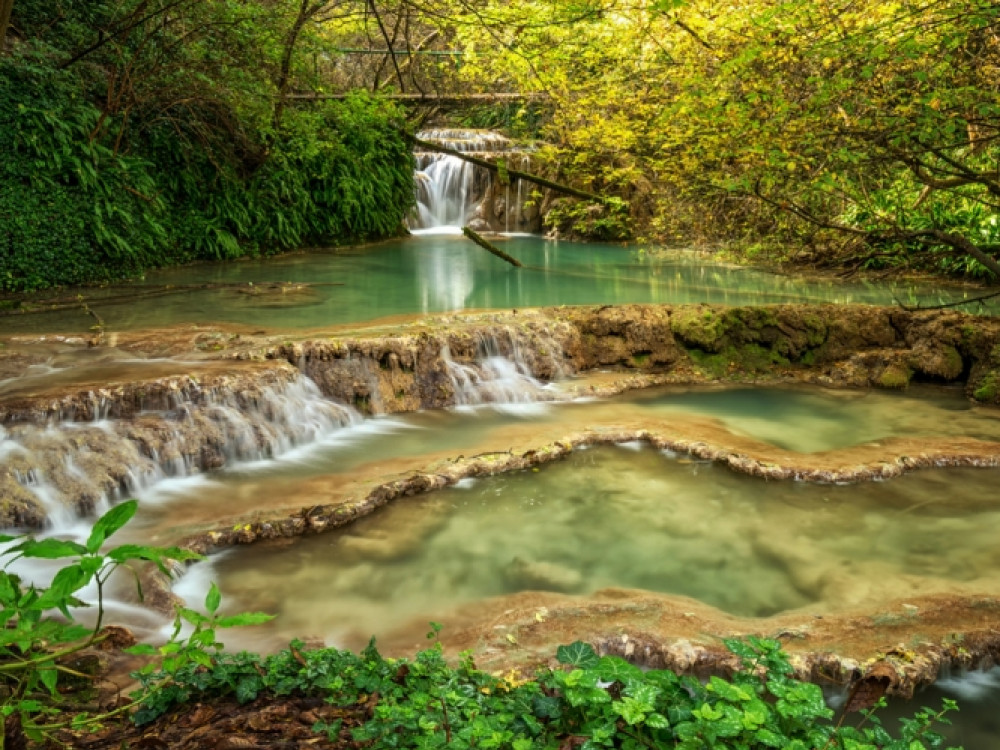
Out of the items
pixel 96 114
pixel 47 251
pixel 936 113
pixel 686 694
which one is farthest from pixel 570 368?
pixel 96 114

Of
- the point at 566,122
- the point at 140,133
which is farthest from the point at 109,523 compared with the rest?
the point at 140,133

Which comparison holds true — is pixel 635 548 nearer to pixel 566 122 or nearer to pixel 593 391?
pixel 593 391

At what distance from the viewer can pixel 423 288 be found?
13.0 metres

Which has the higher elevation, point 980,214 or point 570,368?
point 980,214

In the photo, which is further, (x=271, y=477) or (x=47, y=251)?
(x=47, y=251)

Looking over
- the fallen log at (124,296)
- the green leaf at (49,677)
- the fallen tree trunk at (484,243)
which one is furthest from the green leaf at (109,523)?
the fallen tree trunk at (484,243)

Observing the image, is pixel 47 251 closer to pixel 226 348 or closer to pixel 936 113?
pixel 226 348

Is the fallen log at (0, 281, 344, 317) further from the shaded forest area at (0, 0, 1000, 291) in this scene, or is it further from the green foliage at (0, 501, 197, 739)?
the green foliage at (0, 501, 197, 739)

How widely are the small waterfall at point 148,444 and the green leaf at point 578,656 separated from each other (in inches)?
170

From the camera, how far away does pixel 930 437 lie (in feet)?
23.6

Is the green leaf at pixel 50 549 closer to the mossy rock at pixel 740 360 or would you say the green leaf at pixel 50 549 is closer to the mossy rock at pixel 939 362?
the mossy rock at pixel 740 360

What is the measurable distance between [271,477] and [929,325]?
829cm

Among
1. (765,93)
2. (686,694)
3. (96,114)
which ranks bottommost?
(686,694)

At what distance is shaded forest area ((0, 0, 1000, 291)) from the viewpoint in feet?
Answer: 19.4
